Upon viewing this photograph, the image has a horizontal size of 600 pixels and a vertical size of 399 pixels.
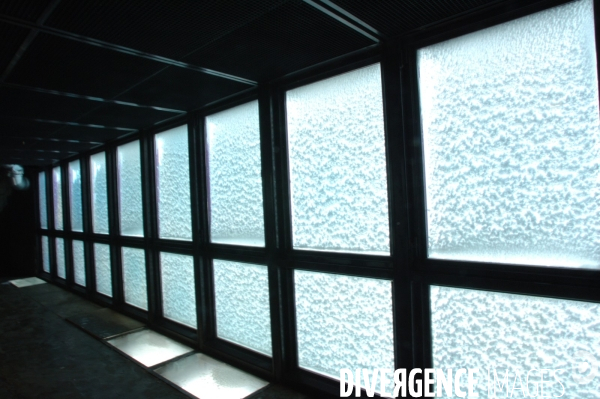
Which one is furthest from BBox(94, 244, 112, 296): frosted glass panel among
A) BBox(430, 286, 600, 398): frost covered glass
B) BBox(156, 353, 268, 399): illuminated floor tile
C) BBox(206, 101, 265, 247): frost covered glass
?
BBox(430, 286, 600, 398): frost covered glass

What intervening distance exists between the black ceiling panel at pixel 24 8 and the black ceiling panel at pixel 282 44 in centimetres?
77

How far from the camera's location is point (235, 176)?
3.24 m

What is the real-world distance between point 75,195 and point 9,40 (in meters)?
4.99

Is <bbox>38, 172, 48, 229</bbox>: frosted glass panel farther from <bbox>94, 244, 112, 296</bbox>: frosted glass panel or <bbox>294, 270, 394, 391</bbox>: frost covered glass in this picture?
<bbox>294, 270, 394, 391</bbox>: frost covered glass

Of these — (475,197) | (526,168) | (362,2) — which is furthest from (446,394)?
(362,2)

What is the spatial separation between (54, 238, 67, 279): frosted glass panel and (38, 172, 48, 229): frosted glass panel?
775 millimetres

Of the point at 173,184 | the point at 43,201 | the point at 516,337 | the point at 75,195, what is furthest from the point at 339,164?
the point at 43,201

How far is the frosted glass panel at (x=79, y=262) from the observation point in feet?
20.3

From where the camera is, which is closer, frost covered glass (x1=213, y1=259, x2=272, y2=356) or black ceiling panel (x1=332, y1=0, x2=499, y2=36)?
black ceiling panel (x1=332, y1=0, x2=499, y2=36)

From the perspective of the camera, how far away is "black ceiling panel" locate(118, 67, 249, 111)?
2.60m

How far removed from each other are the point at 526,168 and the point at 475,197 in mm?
273

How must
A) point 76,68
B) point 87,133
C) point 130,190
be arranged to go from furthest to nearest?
point 130,190 → point 87,133 → point 76,68

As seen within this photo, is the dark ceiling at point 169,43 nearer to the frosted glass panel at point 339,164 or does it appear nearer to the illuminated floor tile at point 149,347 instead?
the frosted glass panel at point 339,164

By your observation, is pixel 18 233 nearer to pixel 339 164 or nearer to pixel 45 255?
pixel 45 255
